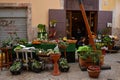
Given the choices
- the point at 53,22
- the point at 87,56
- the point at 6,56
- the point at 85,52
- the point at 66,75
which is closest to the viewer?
the point at 66,75

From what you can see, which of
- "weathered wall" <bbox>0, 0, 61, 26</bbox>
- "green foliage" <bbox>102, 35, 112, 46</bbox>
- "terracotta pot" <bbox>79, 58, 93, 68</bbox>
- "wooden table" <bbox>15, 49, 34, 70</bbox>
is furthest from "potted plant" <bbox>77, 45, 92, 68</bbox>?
"weathered wall" <bbox>0, 0, 61, 26</bbox>

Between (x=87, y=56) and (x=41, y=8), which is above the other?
(x=41, y=8)

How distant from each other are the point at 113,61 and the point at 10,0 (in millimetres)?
6022

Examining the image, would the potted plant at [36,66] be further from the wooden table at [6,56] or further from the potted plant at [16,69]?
the wooden table at [6,56]

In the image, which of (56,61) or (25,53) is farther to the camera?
(25,53)

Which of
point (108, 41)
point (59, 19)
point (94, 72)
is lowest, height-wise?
point (94, 72)

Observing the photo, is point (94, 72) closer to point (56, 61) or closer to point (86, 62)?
point (86, 62)

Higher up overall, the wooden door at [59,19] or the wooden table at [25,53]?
the wooden door at [59,19]

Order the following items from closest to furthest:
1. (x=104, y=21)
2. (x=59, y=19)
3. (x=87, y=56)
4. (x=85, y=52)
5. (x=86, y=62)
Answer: (x=87, y=56) < (x=86, y=62) < (x=85, y=52) < (x=59, y=19) < (x=104, y=21)

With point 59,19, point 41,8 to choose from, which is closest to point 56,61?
point 59,19

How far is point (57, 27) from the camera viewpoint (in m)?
12.0

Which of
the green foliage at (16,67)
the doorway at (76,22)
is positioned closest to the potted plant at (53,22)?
the doorway at (76,22)

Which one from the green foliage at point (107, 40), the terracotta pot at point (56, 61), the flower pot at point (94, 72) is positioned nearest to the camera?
the flower pot at point (94, 72)

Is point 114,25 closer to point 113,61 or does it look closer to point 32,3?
point 113,61
